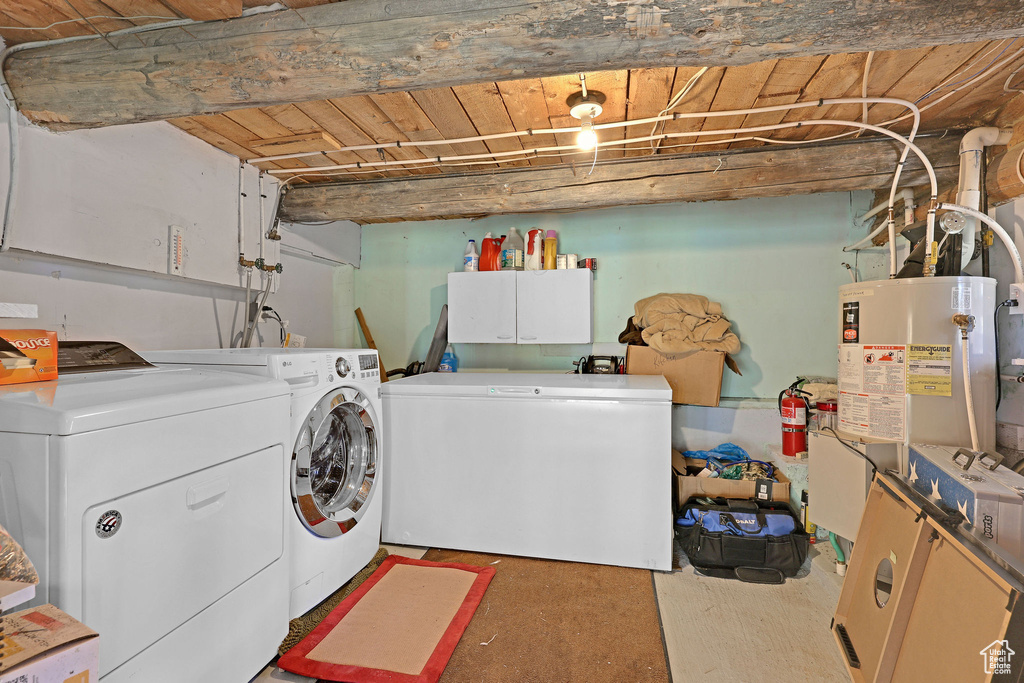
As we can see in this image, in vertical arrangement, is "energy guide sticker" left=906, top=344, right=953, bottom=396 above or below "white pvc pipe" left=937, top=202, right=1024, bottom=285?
below

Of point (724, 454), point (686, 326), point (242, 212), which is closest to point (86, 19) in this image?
point (242, 212)

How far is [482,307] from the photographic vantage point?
296 centimetres

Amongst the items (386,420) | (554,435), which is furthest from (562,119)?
(386,420)

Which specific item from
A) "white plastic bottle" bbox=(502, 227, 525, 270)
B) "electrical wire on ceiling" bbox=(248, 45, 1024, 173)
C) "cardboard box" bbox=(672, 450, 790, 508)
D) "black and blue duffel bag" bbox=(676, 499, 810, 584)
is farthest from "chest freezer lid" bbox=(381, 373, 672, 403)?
"electrical wire on ceiling" bbox=(248, 45, 1024, 173)

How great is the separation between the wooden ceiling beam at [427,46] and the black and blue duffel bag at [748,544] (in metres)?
1.90

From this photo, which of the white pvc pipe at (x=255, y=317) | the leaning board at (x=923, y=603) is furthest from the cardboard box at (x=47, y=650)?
the white pvc pipe at (x=255, y=317)

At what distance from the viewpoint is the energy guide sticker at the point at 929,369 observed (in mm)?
1684

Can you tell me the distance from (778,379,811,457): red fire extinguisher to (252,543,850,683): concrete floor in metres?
0.53

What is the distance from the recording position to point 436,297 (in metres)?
3.39

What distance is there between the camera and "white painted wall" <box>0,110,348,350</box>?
Answer: 1652 millimetres

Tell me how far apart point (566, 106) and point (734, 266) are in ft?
5.14

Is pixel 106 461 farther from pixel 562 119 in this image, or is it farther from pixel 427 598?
pixel 562 119

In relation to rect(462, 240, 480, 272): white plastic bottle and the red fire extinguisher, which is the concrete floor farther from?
rect(462, 240, 480, 272): white plastic bottle

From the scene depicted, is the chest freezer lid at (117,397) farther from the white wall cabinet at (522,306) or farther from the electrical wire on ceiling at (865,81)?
the electrical wire on ceiling at (865,81)
